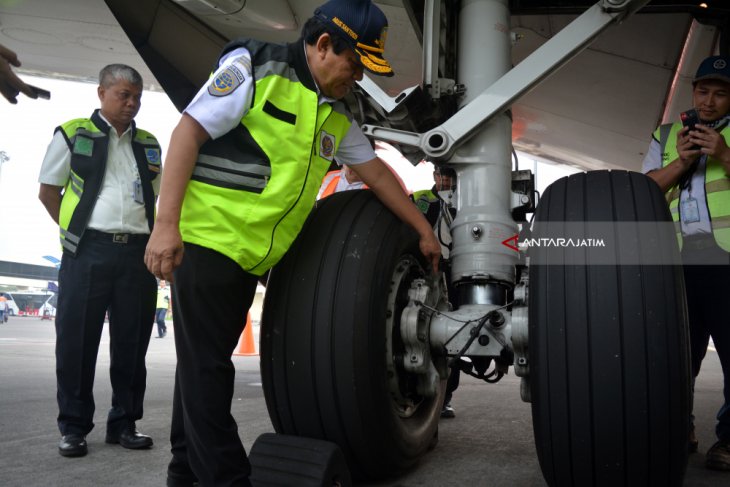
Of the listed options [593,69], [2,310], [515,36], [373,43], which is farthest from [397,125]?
[2,310]

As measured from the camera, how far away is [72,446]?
2.33m

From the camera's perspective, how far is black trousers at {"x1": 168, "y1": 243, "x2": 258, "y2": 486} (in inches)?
60.3

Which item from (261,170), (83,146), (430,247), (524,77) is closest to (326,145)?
(261,170)

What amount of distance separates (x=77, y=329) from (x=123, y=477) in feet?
2.62

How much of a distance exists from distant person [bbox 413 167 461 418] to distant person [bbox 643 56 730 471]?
0.71m

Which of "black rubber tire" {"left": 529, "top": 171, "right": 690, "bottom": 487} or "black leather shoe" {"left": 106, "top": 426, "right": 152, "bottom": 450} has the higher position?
"black rubber tire" {"left": 529, "top": 171, "right": 690, "bottom": 487}

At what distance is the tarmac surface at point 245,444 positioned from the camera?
202 centimetres

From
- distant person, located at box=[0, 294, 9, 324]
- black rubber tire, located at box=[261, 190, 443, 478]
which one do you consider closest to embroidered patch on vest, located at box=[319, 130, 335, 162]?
black rubber tire, located at box=[261, 190, 443, 478]

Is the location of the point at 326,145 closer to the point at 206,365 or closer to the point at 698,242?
the point at 206,365

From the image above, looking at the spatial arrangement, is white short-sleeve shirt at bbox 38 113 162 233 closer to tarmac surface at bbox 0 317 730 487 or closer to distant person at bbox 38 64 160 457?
distant person at bbox 38 64 160 457

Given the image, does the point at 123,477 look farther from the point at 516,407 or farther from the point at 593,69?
the point at 593,69

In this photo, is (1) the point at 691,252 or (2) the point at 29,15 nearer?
(1) the point at 691,252

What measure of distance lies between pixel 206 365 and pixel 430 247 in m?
0.83

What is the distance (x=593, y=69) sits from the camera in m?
3.75
